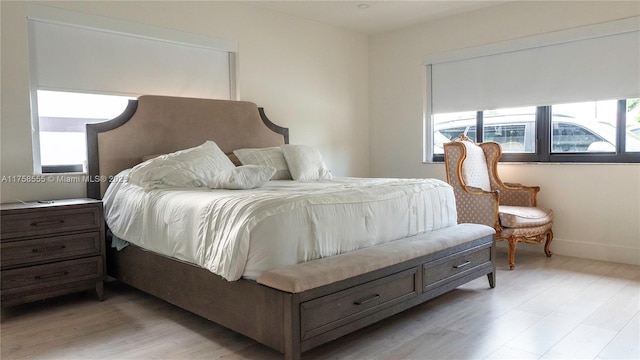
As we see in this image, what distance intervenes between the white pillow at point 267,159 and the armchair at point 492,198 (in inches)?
61.1

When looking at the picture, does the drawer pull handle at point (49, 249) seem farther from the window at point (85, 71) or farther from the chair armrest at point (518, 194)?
the chair armrest at point (518, 194)

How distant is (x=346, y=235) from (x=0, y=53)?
8.62ft

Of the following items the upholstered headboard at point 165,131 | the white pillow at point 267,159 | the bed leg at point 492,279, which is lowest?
the bed leg at point 492,279

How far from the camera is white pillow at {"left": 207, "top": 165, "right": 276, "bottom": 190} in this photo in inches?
115

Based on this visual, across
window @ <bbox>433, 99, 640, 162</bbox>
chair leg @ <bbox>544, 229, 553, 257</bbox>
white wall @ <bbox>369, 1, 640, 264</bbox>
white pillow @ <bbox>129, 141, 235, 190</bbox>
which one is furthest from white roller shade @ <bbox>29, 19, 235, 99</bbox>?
chair leg @ <bbox>544, 229, 553, 257</bbox>

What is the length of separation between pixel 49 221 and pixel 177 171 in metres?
0.83

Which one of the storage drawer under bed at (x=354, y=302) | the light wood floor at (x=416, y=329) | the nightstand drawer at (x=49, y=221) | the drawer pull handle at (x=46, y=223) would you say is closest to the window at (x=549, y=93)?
the light wood floor at (x=416, y=329)

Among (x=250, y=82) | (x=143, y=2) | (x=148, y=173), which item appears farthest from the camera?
(x=250, y=82)

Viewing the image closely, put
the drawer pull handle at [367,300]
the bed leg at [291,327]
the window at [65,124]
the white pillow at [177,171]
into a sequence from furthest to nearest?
the window at [65,124]
the white pillow at [177,171]
the drawer pull handle at [367,300]
the bed leg at [291,327]

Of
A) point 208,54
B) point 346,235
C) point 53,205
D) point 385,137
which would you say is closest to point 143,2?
point 208,54

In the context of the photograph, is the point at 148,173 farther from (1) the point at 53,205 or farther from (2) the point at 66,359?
(2) the point at 66,359

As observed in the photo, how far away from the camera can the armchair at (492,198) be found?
12.5 feet

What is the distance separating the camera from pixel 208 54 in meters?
4.19

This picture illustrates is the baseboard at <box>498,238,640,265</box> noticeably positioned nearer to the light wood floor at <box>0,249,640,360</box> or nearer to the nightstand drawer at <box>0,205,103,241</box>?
the light wood floor at <box>0,249,640,360</box>
